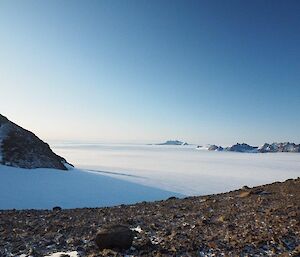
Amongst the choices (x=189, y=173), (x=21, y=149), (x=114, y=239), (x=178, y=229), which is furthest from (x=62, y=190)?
(x=189, y=173)

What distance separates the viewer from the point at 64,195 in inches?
1067

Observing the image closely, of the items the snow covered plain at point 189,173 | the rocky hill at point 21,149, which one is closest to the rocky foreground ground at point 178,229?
the snow covered plain at point 189,173

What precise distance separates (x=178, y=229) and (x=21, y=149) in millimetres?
29721

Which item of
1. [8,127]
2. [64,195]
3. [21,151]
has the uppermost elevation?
[8,127]

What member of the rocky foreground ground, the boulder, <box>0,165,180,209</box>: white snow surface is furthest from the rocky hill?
the boulder

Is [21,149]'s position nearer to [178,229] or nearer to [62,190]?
[62,190]

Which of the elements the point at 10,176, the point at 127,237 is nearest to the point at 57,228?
the point at 127,237

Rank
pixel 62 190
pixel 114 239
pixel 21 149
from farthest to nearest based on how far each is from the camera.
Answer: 1. pixel 21 149
2. pixel 62 190
3. pixel 114 239

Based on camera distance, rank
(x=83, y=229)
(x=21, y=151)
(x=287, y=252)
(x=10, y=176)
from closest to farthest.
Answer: (x=287, y=252)
(x=83, y=229)
(x=10, y=176)
(x=21, y=151)

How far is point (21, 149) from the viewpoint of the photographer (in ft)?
123

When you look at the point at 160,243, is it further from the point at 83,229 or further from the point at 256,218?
the point at 256,218

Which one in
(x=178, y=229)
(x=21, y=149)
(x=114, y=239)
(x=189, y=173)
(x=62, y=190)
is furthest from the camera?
(x=189, y=173)

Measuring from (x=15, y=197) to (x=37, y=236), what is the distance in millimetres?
14108

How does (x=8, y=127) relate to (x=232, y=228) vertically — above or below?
above
